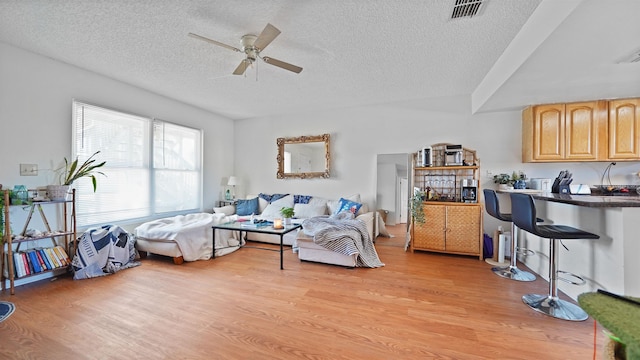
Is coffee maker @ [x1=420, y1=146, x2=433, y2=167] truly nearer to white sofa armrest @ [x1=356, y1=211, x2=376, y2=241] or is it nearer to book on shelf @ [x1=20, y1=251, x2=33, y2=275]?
white sofa armrest @ [x1=356, y1=211, x2=376, y2=241]

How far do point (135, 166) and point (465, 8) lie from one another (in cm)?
455

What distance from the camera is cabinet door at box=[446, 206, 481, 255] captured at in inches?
134

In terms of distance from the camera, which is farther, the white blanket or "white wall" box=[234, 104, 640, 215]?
"white wall" box=[234, 104, 640, 215]

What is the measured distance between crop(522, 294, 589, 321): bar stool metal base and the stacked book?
15.6ft

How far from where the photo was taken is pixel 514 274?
2.77 metres

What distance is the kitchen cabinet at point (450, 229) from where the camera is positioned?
3412mm

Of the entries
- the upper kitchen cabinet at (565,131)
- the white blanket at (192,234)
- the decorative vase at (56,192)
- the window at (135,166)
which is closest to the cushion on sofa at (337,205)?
the white blanket at (192,234)

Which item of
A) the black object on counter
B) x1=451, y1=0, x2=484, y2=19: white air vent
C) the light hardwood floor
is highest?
x1=451, y1=0, x2=484, y2=19: white air vent

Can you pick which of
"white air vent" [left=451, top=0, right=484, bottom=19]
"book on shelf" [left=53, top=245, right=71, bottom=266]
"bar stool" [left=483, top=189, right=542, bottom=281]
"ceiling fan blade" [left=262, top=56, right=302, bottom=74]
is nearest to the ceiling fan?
"ceiling fan blade" [left=262, top=56, right=302, bottom=74]

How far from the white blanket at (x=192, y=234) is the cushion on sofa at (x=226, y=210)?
72cm

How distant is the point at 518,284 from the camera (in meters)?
2.57

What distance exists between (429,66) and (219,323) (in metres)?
3.47

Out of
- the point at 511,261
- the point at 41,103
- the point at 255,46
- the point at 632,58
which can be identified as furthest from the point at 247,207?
the point at 632,58

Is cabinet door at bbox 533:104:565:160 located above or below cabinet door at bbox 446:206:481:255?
above
